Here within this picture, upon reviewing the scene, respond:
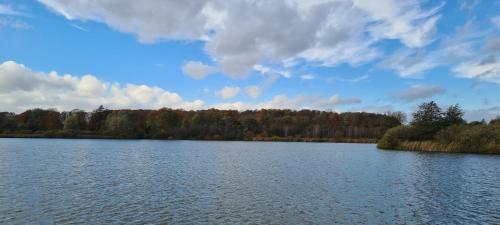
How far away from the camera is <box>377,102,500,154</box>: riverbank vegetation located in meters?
71.6

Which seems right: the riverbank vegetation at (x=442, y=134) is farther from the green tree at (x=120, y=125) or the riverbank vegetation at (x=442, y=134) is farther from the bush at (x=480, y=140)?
the green tree at (x=120, y=125)

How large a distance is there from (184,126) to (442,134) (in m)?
102

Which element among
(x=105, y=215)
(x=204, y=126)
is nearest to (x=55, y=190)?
(x=105, y=215)

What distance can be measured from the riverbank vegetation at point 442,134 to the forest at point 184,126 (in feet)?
215

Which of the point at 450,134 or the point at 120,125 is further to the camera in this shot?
the point at 120,125

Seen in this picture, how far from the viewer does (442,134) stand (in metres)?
75.9

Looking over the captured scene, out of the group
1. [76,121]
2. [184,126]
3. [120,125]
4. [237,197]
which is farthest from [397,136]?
[76,121]

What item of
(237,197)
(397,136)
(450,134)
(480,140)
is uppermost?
(450,134)

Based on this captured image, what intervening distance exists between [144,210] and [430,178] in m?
26.3

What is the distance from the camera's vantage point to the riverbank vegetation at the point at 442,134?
2820 inches

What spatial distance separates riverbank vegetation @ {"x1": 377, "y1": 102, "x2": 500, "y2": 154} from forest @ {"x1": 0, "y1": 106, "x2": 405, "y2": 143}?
65.4 meters

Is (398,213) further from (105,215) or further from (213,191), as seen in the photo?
(105,215)

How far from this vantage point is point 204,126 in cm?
15775

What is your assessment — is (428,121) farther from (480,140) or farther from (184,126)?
(184,126)
